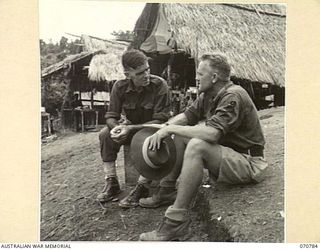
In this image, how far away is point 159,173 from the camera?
3.69m

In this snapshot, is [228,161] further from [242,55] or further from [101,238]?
[101,238]

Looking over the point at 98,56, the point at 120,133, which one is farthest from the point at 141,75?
the point at 120,133

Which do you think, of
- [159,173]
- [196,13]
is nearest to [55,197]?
[159,173]

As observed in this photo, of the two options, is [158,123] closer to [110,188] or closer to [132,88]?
[132,88]

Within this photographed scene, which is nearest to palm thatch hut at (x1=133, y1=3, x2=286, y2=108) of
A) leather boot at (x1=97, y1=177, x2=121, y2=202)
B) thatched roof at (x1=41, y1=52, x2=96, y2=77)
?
thatched roof at (x1=41, y1=52, x2=96, y2=77)

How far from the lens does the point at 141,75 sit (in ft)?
12.2

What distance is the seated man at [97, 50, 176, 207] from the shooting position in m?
3.70

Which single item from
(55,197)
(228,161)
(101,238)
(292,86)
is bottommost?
(101,238)

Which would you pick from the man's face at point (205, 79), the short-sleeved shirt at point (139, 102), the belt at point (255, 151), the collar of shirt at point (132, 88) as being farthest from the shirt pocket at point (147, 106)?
the belt at point (255, 151)

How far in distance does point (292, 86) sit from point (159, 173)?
115 cm

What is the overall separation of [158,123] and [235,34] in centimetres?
86

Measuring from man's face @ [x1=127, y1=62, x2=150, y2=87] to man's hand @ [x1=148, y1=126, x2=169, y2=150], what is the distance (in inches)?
14.3

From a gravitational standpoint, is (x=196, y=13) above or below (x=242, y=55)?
above

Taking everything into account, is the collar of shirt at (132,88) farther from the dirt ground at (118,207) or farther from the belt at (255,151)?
the belt at (255,151)
